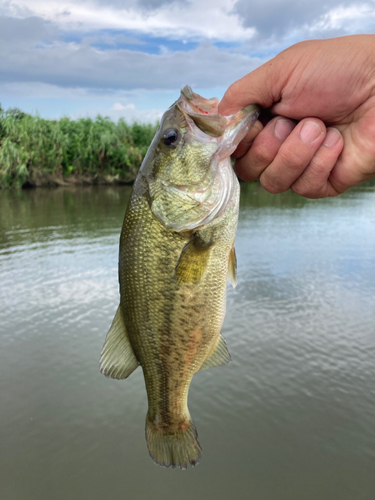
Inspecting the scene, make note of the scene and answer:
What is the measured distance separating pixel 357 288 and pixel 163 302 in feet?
44.9

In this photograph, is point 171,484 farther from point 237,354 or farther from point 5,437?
point 237,354

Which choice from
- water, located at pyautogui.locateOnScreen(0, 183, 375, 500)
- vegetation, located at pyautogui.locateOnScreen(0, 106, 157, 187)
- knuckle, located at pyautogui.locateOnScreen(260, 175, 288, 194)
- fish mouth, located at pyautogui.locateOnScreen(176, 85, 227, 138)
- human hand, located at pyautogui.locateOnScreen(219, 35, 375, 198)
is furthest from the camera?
vegetation, located at pyautogui.locateOnScreen(0, 106, 157, 187)

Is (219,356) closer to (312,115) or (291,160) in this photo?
(291,160)

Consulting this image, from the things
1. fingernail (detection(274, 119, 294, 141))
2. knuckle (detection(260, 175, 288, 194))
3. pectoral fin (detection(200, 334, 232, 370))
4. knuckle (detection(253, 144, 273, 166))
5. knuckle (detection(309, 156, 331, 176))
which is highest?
fingernail (detection(274, 119, 294, 141))

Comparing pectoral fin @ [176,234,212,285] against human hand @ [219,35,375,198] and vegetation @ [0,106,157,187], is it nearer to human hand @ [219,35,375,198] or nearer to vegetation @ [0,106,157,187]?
human hand @ [219,35,375,198]

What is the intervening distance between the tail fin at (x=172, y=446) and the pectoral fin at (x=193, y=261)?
1.13 m

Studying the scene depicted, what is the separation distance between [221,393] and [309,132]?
7895mm

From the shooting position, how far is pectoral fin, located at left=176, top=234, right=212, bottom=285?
2.44 meters

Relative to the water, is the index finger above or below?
above

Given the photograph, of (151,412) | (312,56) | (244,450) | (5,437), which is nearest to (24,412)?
(5,437)

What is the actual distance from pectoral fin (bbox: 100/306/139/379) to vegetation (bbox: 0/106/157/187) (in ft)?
133

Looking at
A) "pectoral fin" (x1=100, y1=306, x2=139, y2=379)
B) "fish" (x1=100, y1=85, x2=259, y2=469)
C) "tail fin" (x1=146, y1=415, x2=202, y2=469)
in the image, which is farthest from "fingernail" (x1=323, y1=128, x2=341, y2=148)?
"tail fin" (x1=146, y1=415, x2=202, y2=469)

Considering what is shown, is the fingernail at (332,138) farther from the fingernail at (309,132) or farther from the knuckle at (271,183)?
the knuckle at (271,183)

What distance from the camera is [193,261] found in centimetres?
245
